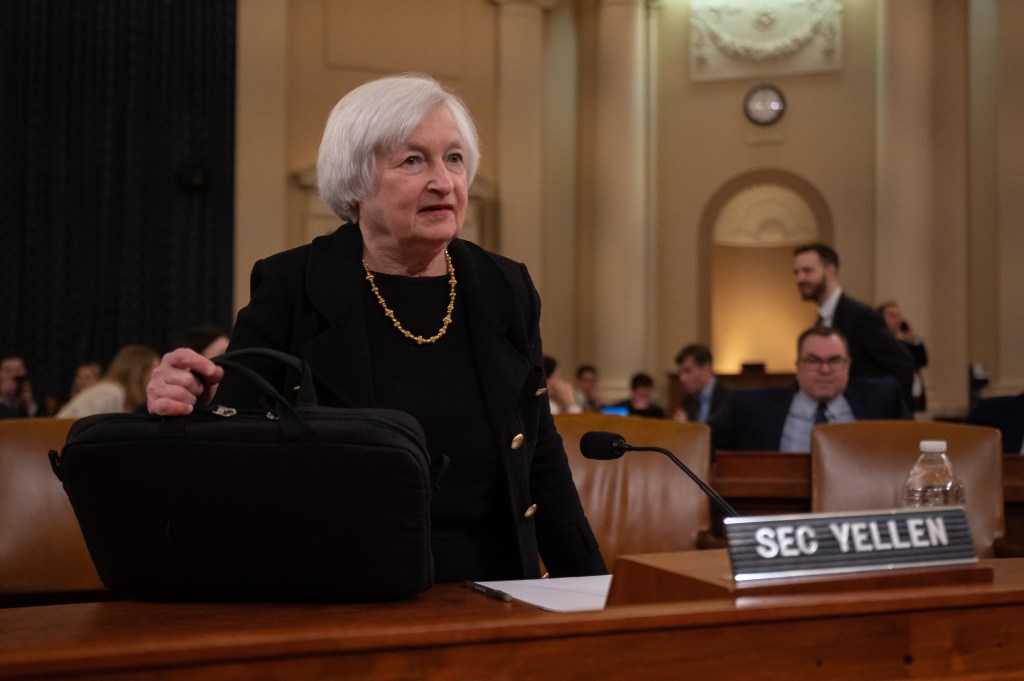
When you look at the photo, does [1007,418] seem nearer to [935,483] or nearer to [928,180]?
[935,483]

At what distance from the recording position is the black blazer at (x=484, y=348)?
1.75 m

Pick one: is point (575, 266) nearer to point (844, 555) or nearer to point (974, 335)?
point (974, 335)

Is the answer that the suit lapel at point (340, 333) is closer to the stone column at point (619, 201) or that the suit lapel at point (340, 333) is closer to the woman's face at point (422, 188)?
the woman's face at point (422, 188)

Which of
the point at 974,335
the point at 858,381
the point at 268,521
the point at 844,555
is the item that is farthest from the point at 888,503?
the point at 974,335

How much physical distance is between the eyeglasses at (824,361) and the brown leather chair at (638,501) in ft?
6.36

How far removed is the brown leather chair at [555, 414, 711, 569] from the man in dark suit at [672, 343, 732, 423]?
4.65 metres

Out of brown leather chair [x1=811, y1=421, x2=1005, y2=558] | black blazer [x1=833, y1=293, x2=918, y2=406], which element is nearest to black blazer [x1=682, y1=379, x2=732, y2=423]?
black blazer [x1=833, y1=293, x2=918, y2=406]

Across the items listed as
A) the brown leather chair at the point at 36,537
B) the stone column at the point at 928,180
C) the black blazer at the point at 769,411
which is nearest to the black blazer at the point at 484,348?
the brown leather chair at the point at 36,537

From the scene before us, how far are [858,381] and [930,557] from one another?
3773mm

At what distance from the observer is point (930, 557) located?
1247 millimetres

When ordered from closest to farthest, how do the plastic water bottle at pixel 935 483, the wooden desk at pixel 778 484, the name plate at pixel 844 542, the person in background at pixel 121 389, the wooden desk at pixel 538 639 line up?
the wooden desk at pixel 538 639 → the name plate at pixel 844 542 → the plastic water bottle at pixel 935 483 → the wooden desk at pixel 778 484 → the person in background at pixel 121 389

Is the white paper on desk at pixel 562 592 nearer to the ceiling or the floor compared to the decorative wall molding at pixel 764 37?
nearer to the floor

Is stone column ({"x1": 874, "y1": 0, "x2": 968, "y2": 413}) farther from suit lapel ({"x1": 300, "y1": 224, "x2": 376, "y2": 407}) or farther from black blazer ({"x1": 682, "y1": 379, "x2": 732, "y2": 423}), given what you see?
suit lapel ({"x1": 300, "y1": 224, "x2": 376, "y2": 407})

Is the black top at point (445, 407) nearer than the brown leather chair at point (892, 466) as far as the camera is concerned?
Yes
